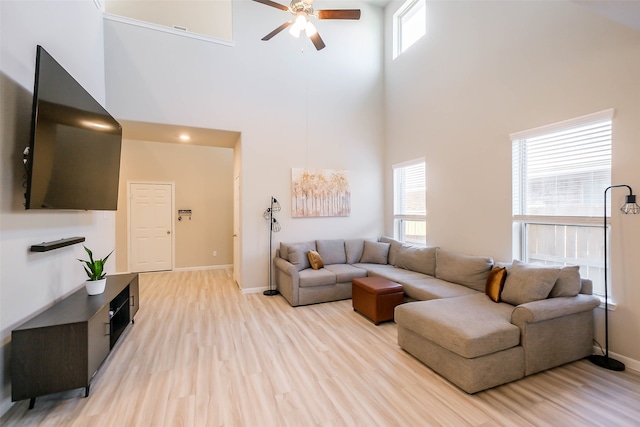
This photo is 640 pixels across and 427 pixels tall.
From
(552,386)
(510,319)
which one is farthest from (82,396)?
(552,386)

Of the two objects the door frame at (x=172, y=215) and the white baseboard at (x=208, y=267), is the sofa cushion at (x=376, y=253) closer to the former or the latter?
the white baseboard at (x=208, y=267)

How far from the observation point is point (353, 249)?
17.1 ft

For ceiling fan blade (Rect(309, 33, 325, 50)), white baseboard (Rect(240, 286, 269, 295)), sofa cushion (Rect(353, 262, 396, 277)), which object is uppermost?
ceiling fan blade (Rect(309, 33, 325, 50))

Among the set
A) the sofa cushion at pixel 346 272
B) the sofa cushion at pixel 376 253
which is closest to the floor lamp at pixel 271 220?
the sofa cushion at pixel 346 272

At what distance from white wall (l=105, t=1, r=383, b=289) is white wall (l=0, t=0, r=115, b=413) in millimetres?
1258

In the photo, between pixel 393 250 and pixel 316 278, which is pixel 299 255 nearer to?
pixel 316 278

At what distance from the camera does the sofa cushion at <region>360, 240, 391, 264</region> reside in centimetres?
505

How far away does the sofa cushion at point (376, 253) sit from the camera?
199 inches

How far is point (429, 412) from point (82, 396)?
8.43 ft

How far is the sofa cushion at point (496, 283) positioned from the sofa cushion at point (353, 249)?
2.40 m

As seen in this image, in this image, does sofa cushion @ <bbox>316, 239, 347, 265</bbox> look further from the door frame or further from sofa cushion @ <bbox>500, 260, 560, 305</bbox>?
the door frame

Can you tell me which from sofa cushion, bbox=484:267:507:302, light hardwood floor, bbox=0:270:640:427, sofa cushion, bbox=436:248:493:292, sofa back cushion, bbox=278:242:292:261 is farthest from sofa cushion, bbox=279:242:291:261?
sofa cushion, bbox=484:267:507:302

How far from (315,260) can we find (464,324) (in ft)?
8.76

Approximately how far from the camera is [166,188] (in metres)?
6.51
